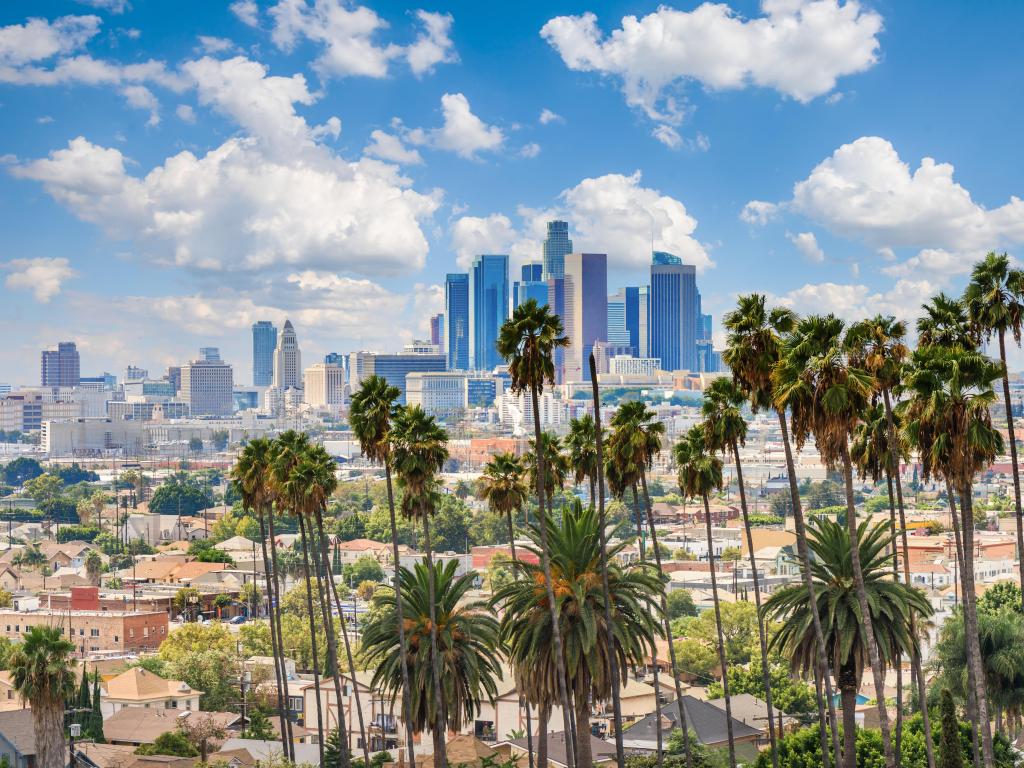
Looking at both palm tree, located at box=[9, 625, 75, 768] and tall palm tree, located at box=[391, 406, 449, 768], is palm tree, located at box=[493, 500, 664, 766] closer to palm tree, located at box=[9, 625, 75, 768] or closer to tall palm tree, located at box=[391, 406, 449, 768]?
tall palm tree, located at box=[391, 406, 449, 768]

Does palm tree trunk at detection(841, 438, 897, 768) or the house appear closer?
palm tree trunk at detection(841, 438, 897, 768)

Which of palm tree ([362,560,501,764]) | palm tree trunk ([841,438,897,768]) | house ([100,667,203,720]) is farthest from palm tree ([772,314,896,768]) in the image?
house ([100,667,203,720])

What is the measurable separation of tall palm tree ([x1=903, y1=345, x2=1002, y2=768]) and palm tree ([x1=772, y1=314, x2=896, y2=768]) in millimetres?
1304

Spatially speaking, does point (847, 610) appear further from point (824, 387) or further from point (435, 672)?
point (435, 672)

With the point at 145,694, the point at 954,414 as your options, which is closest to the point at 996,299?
the point at 954,414

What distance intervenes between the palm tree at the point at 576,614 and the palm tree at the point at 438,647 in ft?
8.85

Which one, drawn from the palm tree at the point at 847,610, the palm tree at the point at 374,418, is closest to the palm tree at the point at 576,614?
the palm tree at the point at 847,610

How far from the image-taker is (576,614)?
107 ft

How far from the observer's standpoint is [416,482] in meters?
38.4

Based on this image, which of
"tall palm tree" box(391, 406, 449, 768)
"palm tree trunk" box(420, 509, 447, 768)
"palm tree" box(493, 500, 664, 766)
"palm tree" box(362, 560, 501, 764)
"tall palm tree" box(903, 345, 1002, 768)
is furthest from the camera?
"tall palm tree" box(391, 406, 449, 768)

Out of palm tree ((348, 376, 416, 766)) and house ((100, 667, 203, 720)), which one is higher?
palm tree ((348, 376, 416, 766))

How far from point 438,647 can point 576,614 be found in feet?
17.5

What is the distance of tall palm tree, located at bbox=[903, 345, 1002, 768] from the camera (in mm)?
29033

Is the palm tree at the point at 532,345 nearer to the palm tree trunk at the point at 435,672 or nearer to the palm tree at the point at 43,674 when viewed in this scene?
the palm tree trunk at the point at 435,672
